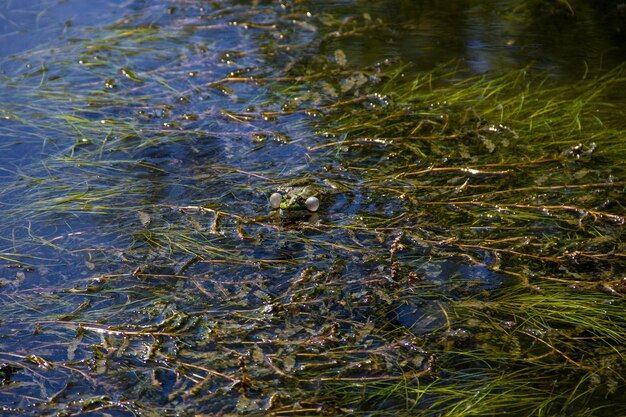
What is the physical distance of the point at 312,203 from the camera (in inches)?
163

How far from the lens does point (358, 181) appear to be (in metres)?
4.50

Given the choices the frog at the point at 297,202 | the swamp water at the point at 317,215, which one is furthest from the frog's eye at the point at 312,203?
the swamp water at the point at 317,215

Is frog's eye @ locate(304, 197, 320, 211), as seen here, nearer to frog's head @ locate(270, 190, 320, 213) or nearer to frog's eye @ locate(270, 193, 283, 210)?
frog's head @ locate(270, 190, 320, 213)

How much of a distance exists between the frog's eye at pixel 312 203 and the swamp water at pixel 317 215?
0.12 meters

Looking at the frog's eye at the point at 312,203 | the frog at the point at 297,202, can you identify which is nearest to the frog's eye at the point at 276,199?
the frog at the point at 297,202

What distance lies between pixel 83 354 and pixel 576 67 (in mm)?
4055

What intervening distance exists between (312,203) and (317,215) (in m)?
0.09

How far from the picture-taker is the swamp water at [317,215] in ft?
10.5

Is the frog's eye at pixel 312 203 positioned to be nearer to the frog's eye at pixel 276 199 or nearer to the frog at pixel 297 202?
the frog at pixel 297 202

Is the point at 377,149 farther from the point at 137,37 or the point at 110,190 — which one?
the point at 137,37

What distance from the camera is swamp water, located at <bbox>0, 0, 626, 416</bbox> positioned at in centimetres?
321

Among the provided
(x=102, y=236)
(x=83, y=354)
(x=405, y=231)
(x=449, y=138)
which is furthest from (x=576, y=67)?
(x=83, y=354)

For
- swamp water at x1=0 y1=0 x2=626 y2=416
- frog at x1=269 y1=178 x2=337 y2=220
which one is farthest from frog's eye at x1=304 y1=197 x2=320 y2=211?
swamp water at x1=0 y1=0 x2=626 y2=416

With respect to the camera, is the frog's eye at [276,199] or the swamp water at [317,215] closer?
the swamp water at [317,215]
